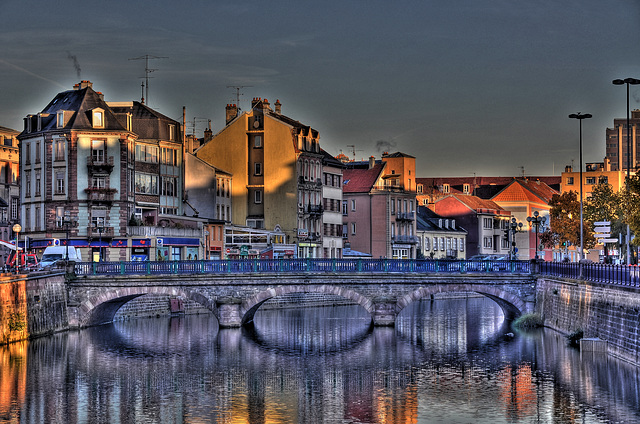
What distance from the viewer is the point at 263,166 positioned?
390 ft

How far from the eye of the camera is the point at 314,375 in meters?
58.2

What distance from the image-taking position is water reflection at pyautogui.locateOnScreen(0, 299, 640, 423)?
47.0 m

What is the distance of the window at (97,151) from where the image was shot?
9325 cm

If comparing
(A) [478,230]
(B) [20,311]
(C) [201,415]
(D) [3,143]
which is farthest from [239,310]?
(A) [478,230]

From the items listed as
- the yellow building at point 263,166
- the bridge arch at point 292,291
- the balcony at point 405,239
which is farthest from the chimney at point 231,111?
the bridge arch at point 292,291

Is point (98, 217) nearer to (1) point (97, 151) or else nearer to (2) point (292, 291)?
Result: (1) point (97, 151)

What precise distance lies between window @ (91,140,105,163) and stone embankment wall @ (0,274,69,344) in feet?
60.2

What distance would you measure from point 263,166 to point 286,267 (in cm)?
4099

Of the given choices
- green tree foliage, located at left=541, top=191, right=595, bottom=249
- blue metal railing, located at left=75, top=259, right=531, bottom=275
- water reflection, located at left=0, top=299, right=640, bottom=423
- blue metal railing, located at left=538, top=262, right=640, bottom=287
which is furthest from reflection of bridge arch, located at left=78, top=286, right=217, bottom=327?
green tree foliage, located at left=541, top=191, right=595, bottom=249

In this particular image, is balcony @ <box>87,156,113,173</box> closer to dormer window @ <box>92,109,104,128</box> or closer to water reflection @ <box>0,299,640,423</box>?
dormer window @ <box>92,109,104,128</box>

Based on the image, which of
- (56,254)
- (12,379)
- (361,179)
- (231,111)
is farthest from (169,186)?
(12,379)

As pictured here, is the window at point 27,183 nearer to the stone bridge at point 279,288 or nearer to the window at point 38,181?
the window at point 38,181

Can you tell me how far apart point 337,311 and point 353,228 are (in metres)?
38.8

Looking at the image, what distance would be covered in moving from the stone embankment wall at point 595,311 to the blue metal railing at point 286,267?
450 cm
